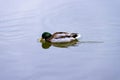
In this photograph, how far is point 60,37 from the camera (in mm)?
9969

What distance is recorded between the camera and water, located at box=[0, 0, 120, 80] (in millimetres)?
8391

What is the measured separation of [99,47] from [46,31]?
1.64 meters

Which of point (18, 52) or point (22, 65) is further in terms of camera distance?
point (18, 52)

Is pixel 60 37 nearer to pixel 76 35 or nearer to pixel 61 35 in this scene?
pixel 61 35
